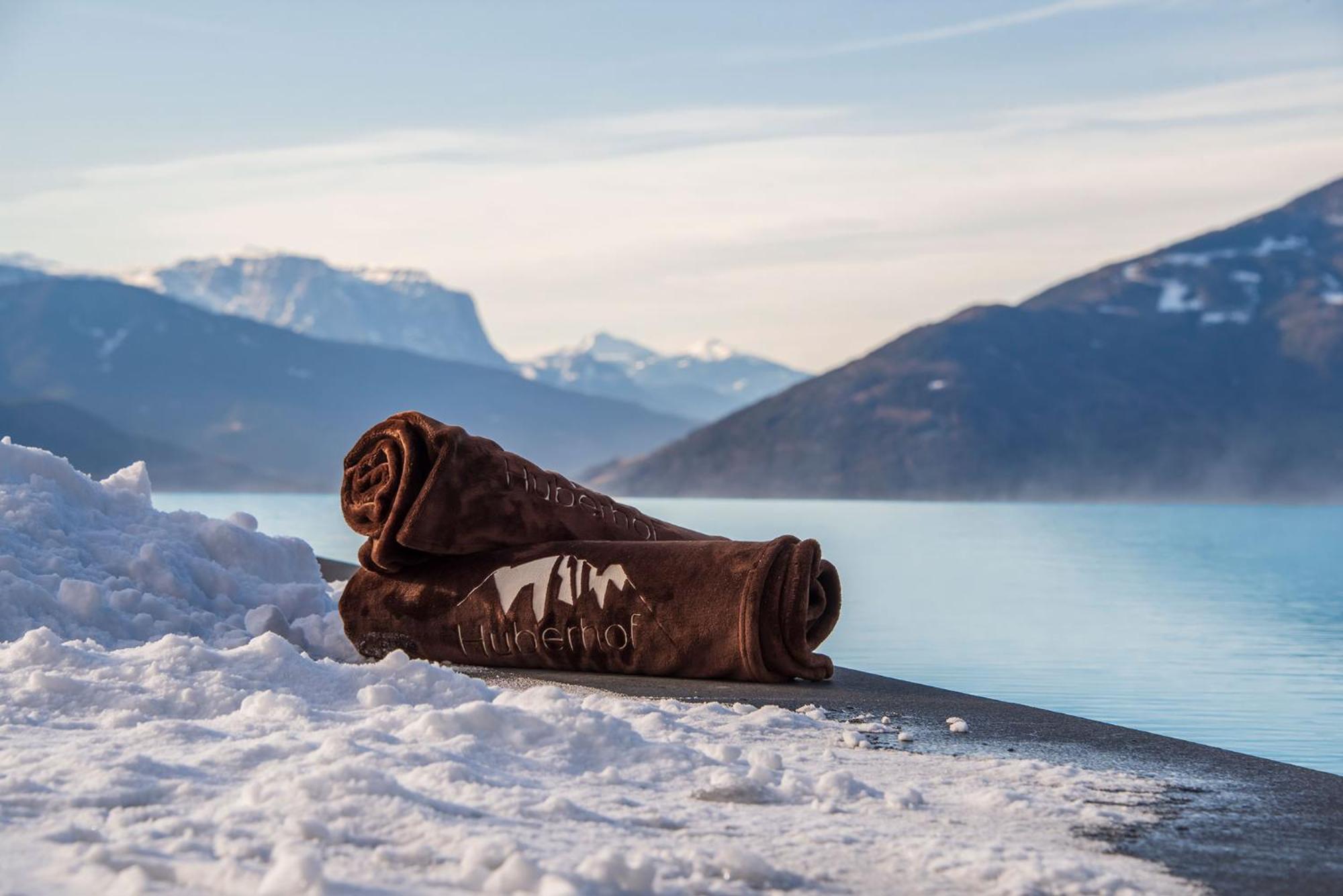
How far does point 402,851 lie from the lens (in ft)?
8.08

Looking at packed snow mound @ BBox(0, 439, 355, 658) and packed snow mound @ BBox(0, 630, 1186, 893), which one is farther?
packed snow mound @ BBox(0, 439, 355, 658)

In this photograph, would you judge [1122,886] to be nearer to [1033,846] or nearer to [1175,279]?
[1033,846]

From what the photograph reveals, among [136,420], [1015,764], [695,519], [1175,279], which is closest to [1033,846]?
[1015,764]

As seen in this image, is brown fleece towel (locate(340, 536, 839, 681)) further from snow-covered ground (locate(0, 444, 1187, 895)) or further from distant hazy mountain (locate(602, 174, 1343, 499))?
distant hazy mountain (locate(602, 174, 1343, 499))

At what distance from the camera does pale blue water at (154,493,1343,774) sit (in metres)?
7.89

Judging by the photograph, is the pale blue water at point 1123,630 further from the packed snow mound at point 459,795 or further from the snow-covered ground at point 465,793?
the packed snow mound at point 459,795

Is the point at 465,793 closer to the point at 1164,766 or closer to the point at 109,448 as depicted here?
the point at 1164,766

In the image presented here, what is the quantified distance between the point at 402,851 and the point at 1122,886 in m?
1.17

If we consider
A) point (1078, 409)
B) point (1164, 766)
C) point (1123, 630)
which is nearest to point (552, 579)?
point (1164, 766)

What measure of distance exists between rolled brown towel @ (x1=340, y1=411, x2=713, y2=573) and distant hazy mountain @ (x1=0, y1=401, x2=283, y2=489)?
12211 centimetres

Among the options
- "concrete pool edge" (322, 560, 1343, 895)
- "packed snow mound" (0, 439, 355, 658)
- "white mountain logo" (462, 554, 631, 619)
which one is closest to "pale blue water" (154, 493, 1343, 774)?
"concrete pool edge" (322, 560, 1343, 895)

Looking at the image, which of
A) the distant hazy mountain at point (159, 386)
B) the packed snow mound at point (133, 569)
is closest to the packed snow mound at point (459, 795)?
the packed snow mound at point (133, 569)

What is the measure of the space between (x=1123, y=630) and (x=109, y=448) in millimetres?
130222

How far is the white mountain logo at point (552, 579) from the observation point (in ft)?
17.0
